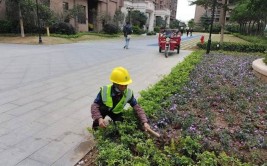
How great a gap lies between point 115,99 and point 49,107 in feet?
8.01

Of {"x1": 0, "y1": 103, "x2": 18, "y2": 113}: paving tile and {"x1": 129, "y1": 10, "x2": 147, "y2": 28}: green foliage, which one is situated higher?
{"x1": 129, "y1": 10, "x2": 147, "y2": 28}: green foliage

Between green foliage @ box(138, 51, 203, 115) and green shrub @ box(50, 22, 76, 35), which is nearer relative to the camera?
green foliage @ box(138, 51, 203, 115)

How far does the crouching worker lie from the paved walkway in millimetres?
629

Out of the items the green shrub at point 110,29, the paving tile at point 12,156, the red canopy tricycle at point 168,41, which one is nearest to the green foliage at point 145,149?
the paving tile at point 12,156

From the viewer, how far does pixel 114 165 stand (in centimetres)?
259

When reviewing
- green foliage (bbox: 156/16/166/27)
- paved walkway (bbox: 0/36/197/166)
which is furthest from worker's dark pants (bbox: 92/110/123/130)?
green foliage (bbox: 156/16/166/27)

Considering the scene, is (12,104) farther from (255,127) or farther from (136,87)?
(255,127)

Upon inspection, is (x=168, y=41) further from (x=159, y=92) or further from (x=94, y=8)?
(x=94, y=8)

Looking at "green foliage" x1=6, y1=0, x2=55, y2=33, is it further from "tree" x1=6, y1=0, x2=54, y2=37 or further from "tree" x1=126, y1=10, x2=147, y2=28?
"tree" x1=126, y1=10, x2=147, y2=28

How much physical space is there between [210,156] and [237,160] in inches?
11.8

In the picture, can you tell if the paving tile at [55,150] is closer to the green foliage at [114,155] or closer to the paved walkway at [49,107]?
the paved walkway at [49,107]

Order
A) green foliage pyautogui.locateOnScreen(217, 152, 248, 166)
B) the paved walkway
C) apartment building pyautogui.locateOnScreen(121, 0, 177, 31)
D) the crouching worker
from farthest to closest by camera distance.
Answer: apartment building pyautogui.locateOnScreen(121, 0, 177, 31) < the paved walkway < the crouching worker < green foliage pyautogui.locateOnScreen(217, 152, 248, 166)

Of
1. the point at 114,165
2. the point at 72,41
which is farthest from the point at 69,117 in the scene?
the point at 72,41

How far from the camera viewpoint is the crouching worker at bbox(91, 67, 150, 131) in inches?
126
